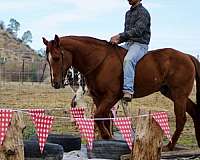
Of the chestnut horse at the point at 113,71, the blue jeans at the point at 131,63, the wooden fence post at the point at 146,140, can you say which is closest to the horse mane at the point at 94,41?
the chestnut horse at the point at 113,71

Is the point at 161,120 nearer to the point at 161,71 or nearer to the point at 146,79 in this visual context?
the point at 146,79

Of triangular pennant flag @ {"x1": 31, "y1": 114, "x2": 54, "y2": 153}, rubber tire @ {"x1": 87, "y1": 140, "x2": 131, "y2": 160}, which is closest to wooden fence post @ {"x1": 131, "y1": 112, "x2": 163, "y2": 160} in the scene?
triangular pennant flag @ {"x1": 31, "y1": 114, "x2": 54, "y2": 153}

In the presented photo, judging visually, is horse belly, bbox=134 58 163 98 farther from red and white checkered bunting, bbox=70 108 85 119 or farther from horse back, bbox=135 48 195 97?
red and white checkered bunting, bbox=70 108 85 119

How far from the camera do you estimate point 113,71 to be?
793 cm

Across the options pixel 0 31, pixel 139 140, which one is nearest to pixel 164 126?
pixel 139 140

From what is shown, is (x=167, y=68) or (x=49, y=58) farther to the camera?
(x=167, y=68)

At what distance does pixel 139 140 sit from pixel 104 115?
184 centimetres

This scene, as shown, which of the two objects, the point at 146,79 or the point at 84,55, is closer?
the point at 84,55

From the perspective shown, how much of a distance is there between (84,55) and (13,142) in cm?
299

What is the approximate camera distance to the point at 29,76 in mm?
39750

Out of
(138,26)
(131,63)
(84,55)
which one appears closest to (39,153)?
(84,55)

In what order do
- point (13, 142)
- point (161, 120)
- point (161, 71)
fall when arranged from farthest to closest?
point (161, 71)
point (161, 120)
point (13, 142)

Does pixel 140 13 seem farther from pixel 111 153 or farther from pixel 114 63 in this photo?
pixel 111 153

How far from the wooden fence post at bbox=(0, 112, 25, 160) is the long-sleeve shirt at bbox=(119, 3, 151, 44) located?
3.32 m
